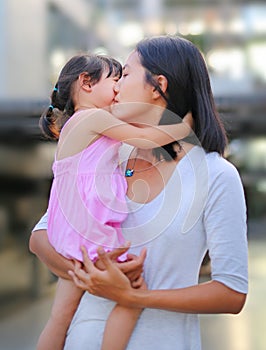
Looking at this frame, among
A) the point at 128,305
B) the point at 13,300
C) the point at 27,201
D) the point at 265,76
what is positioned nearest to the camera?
the point at 128,305

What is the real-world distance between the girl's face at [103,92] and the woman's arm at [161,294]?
43 centimetres

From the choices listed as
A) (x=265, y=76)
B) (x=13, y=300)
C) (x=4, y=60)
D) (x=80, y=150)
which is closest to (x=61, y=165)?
(x=80, y=150)

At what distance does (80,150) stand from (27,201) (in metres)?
13.1

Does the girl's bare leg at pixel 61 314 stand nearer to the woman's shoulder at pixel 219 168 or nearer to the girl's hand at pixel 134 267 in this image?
the girl's hand at pixel 134 267

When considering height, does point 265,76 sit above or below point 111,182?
below

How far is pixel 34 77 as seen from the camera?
12766 mm

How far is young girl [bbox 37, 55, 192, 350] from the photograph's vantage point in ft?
4.99

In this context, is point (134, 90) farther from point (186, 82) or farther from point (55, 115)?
point (55, 115)

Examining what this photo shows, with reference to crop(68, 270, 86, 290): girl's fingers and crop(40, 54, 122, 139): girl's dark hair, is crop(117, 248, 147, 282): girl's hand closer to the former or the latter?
crop(68, 270, 86, 290): girl's fingers

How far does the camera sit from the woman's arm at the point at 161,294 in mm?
1422

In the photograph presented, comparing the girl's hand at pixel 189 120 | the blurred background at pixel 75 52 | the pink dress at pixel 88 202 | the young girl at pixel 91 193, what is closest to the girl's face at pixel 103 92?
the young girl at pixel 91 193

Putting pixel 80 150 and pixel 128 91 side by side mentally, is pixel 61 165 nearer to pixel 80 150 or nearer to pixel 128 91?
pixel 80 150

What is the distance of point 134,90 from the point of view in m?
1.54

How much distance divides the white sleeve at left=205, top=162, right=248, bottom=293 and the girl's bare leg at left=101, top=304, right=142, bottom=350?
0.19 m
